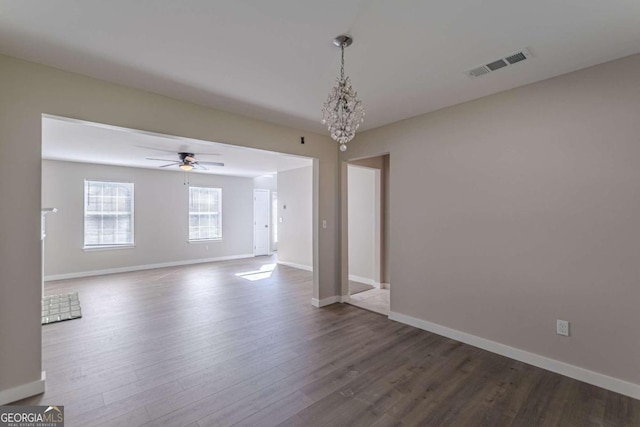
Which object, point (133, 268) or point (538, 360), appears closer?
point (538, 360)

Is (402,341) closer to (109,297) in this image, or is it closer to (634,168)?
(634,168)

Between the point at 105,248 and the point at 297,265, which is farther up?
the point at 105,248

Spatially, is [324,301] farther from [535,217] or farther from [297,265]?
[297,265]

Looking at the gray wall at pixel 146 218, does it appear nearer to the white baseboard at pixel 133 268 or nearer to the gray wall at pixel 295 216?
the white baseboard at pixel 133 268

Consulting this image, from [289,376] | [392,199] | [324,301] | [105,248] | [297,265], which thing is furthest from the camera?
[297,265]

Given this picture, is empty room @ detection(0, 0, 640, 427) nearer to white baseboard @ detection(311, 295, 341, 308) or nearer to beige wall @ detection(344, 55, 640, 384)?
beige wall @ detection(344, 55, 640, 384)

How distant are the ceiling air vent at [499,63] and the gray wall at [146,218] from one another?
24.1ft

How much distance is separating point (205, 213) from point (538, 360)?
799cm

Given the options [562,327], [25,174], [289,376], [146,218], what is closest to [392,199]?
[562,327]

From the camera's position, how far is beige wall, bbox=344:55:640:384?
2250 millimetres

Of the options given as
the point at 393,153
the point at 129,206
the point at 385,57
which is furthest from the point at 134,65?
the point at 129,206

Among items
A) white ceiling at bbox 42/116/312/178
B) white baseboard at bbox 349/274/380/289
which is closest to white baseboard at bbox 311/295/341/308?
white baseboard at bbox 349/274/380/289

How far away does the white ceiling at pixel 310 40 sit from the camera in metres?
1.70

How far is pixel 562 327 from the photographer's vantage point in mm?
2510
